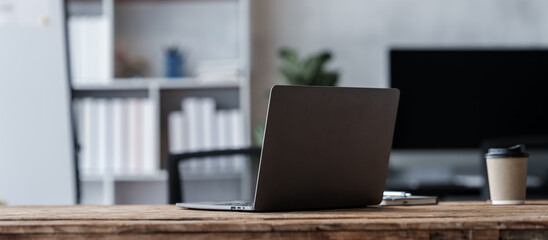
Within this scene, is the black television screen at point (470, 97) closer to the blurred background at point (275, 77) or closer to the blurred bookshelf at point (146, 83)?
the blurred background at point (275, 77)

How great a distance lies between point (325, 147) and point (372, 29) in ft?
11.0

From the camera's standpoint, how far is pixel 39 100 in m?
2.21

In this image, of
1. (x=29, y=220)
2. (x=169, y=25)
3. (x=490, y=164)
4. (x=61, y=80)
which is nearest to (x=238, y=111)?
(x=169, y=25)

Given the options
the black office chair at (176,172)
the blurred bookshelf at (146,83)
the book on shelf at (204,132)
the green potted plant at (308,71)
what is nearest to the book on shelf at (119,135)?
the blurred bookshelf at (146,83)

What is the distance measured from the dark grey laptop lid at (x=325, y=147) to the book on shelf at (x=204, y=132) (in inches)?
108

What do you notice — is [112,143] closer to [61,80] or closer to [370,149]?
[61,80]

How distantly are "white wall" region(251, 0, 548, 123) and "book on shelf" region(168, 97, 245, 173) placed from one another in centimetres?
35

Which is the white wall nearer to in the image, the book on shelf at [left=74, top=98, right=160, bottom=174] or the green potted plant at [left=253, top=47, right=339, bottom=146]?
the green potted plant at [left=253, top=47, right=339, bottom=146]

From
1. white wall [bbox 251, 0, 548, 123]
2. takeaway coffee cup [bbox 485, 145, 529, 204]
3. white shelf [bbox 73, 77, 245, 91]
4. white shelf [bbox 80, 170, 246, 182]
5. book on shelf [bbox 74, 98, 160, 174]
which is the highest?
white wall [bbox 251, 0, 548, 123]

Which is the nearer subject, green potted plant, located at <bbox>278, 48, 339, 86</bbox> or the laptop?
the laptop

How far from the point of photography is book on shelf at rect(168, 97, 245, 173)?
4.01 metres

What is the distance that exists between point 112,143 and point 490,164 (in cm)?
280

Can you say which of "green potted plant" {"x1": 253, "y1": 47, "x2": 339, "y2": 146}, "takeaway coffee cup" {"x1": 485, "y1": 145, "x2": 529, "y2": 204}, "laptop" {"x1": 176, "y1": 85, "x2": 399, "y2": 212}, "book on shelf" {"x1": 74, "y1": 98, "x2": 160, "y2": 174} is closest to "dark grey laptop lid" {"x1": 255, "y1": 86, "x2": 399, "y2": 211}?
"laptop" {"x1": 176, "y1": 85, "x2": 399, "y2": 212}

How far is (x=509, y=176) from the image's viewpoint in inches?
58.0
